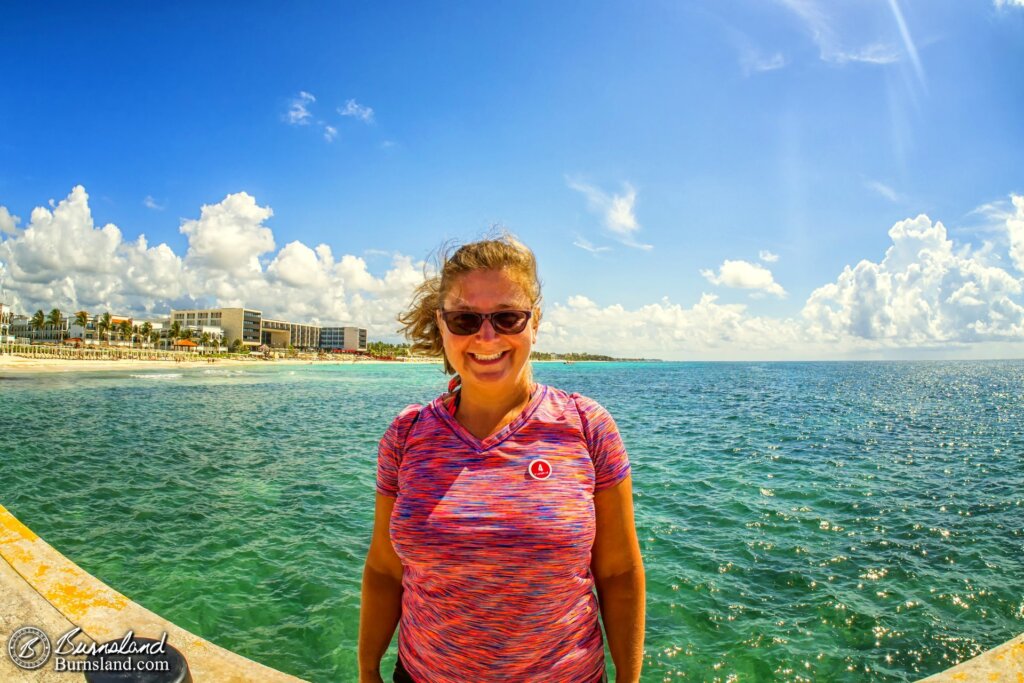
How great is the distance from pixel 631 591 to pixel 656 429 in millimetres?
23013

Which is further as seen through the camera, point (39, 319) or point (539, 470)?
point (39, 319)

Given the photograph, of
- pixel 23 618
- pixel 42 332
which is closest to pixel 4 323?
pixel 42 332

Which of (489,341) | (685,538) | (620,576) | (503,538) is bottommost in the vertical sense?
(685,538)

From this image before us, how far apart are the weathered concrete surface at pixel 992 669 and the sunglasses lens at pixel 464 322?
3.30m

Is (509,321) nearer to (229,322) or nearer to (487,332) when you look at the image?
(487,332)

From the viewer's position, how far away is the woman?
181cm

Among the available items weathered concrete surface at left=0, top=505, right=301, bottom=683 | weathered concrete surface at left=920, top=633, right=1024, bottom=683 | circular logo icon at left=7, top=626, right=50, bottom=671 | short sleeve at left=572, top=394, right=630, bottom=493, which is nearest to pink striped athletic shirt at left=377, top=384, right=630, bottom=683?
short sleeve at left=572, top=394, right=630, bottom=493

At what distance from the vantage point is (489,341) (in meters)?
2.00

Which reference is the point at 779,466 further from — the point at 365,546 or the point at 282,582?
the point at 282,582

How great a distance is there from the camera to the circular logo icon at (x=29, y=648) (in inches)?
123

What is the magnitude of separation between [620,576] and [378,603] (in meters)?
1.07

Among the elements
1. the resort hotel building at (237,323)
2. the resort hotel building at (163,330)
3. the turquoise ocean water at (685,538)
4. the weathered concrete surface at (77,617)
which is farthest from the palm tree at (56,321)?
the weathered concrete surface at (77,617)

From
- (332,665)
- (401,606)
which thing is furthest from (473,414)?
(332,665)

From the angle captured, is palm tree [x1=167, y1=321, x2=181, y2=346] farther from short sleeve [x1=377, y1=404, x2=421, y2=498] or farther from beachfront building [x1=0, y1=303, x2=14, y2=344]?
short sleeve [x1=377, y1=404, x2=421, y2=498]
